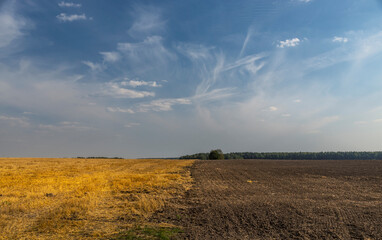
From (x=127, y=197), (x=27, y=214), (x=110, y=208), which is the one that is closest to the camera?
(x=27, y=214)

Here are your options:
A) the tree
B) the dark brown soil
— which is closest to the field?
the dark brown soil

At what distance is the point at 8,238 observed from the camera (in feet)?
26.5

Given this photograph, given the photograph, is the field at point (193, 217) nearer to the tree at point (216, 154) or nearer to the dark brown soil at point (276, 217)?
the dark brown soil at point (276, 217)

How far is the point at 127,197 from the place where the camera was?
14.9 metres

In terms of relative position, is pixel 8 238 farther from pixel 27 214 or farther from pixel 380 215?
pixel 380 215

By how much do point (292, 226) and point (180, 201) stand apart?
633 cm

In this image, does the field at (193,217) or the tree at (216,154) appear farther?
the tree at (216,154)

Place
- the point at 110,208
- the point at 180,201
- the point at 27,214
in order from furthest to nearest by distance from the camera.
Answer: the point at 180,201
the point at 110,208
the point at 27,214

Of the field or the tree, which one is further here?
the tree

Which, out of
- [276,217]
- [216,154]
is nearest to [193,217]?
[276,217]

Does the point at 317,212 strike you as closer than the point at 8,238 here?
No

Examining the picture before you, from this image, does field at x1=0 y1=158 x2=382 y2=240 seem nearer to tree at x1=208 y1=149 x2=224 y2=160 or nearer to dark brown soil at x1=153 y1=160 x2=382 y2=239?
dark brown soil at x1=153 y1=160 x2=382 y2=239

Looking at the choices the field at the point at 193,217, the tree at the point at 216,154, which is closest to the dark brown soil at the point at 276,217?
the field at the point at 193,217

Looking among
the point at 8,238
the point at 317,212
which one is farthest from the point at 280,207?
the point at 8,238
